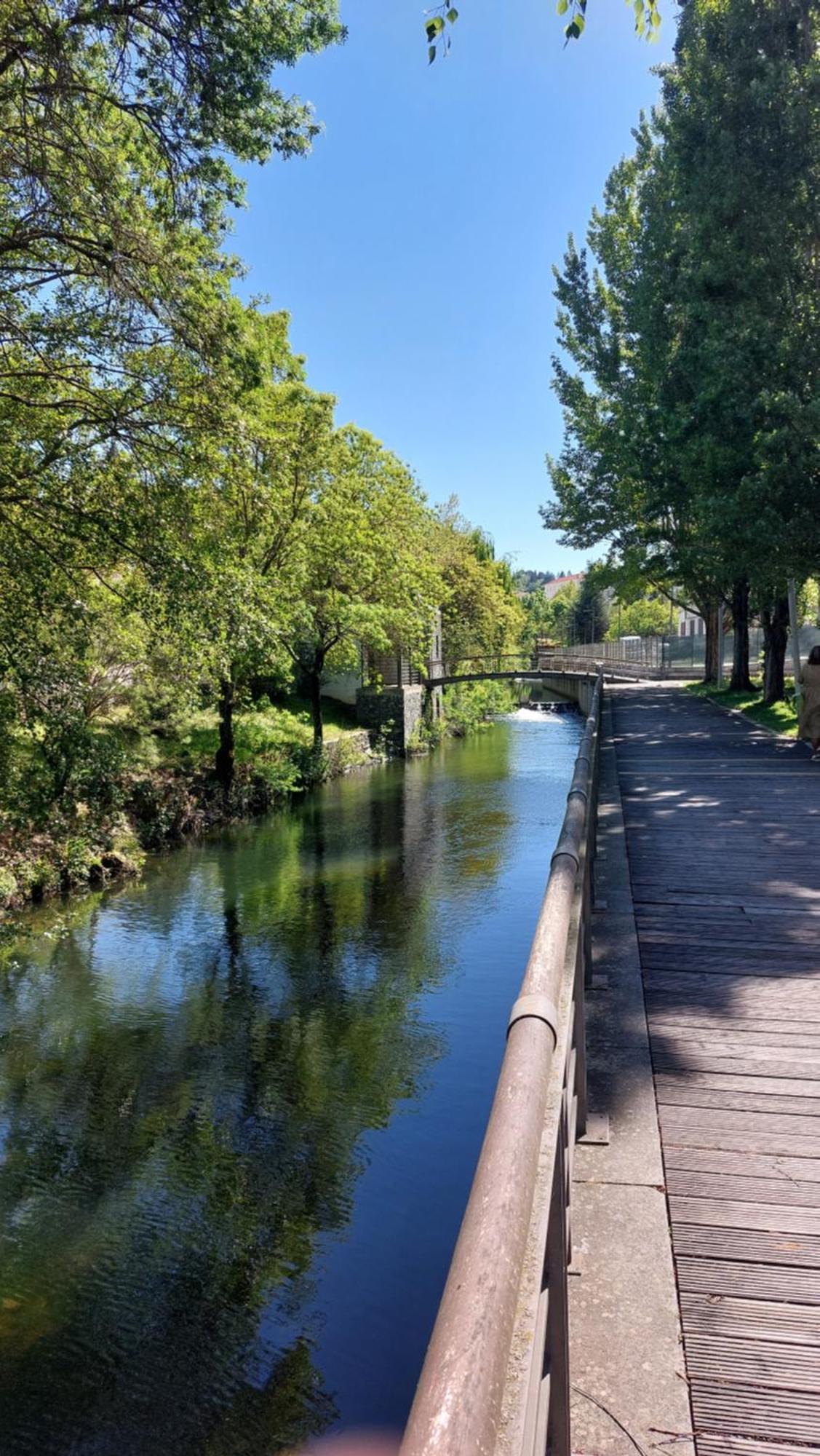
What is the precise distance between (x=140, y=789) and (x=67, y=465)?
8.77 meters

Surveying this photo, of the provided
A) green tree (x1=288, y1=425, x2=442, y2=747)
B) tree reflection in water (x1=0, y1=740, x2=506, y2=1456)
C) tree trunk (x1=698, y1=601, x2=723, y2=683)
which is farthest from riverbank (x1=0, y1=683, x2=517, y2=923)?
tree trunk (x1=698, y1=601, x2=723, y2=683)

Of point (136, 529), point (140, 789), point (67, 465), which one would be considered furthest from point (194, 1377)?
point (140, 789)

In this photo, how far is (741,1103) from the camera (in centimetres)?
325

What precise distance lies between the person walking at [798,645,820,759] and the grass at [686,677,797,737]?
10.2 feet

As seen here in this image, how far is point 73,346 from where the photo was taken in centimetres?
1012

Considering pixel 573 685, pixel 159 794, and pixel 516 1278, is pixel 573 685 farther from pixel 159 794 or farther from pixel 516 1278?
pixel 516 1278

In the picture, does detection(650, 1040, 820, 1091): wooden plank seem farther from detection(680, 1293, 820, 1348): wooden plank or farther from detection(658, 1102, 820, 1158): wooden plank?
detection(680, 1293, 820, 1348): wooden plank

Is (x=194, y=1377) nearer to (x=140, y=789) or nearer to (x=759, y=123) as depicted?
(x=140, y=789)

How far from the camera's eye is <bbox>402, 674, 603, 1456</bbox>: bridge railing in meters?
0.91

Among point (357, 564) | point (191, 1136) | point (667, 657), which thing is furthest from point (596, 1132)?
point (667, 657)

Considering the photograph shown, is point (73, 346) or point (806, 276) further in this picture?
point (806, 276)

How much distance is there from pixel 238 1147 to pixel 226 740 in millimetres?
13877

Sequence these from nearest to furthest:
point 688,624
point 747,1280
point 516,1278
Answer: point 516,1278 < point 747,1280 < point 688,624

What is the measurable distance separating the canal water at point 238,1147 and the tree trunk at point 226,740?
19.4 feet
